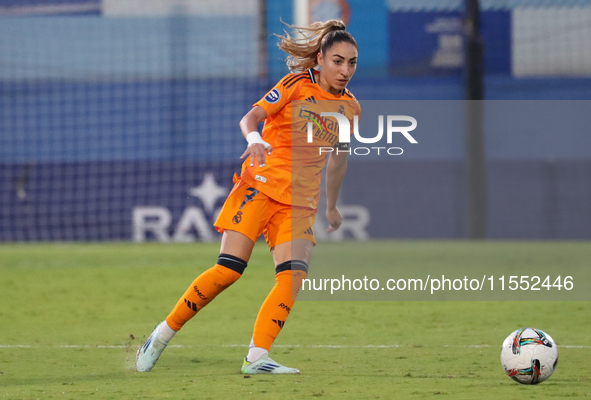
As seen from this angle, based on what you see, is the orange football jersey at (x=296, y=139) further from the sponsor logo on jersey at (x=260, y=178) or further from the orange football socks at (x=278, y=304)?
the orange football socks at (x=278, y=304)

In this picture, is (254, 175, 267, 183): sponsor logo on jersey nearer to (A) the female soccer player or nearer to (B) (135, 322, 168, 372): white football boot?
(A) the female soccer player

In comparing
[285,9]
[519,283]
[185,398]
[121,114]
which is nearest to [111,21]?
[121,114]

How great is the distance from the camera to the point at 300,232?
467cm

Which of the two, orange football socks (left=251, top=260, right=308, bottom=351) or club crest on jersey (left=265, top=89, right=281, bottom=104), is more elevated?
club crest on jersey (left=265, top=89, right=281, bottom=104)

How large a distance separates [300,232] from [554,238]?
11612mm

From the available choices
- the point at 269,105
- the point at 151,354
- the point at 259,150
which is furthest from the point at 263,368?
the point at 269,105

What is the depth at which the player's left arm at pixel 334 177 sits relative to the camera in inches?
197

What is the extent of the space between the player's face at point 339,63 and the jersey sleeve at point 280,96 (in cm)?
18

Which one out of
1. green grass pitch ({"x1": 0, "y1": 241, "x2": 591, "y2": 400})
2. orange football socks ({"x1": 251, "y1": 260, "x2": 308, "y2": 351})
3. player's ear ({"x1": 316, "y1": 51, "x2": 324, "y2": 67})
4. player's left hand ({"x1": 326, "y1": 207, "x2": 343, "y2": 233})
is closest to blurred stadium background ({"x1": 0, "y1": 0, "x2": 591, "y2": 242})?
green grass pitch ({"x1": 0, "y1": 241, "x2": 591, "y2": 400})

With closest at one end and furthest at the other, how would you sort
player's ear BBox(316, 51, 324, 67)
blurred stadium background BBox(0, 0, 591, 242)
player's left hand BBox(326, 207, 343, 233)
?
player's ear BBox(316, 51, 324, 67), player's left hand BBox(326, 207, 343, 233), blurred stadium background BBox(0, 0, 591, 242)

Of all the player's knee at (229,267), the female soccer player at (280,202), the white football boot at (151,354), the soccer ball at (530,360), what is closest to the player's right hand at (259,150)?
the female soccer player at (280,202)

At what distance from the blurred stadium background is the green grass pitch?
3.90 meters

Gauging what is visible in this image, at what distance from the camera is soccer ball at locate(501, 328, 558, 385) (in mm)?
4164

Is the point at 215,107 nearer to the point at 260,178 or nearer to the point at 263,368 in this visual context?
the point at 260,178
